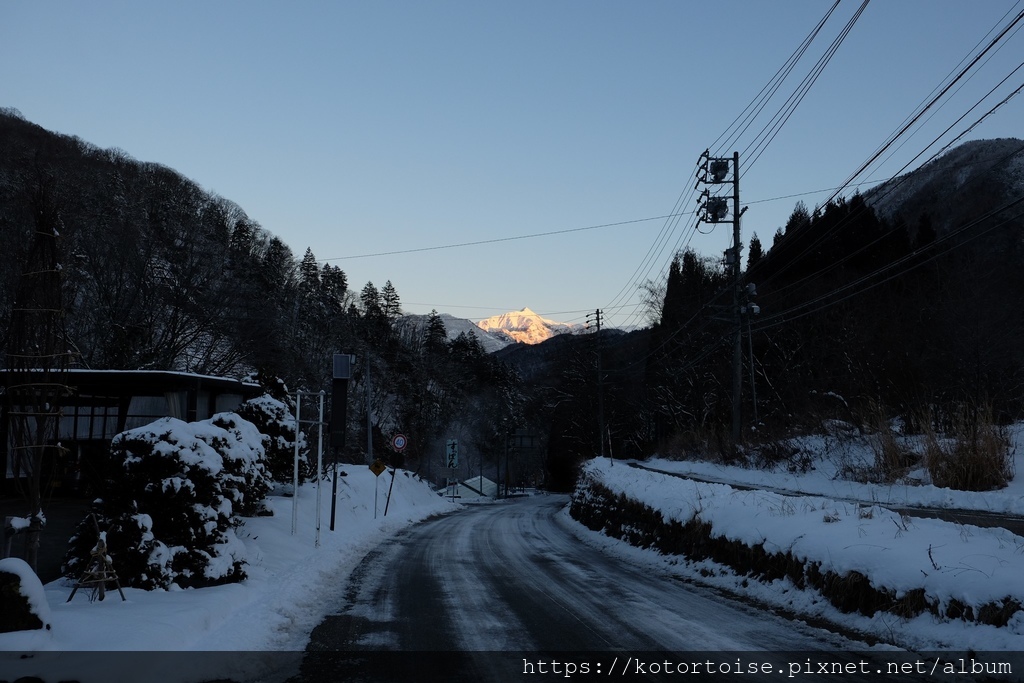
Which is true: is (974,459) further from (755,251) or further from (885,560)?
(755,251)

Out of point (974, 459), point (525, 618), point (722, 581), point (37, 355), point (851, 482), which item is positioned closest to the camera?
point (37, 355)

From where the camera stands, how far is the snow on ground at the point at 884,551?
729cm

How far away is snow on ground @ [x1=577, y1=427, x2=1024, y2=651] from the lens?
7285 mm

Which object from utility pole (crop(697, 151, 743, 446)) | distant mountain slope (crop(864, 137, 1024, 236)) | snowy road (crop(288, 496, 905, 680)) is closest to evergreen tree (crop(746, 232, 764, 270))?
distant mountain slope (crop(864, 137, 1024, 236))

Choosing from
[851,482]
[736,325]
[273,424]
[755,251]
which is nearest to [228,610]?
[273,424]

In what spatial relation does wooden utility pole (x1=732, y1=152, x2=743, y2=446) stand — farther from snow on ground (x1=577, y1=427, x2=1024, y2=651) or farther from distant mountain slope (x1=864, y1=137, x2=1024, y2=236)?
snow on ground (x1=577, y1=427, x2=1024, y2=651)

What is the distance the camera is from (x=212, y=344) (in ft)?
156

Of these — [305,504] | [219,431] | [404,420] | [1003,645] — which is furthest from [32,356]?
[404,420]

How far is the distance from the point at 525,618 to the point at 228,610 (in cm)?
379

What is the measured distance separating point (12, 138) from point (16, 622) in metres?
70.5

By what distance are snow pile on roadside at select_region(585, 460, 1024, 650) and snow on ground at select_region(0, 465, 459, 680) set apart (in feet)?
21.0

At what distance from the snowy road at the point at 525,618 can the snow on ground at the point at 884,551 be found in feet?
2.17

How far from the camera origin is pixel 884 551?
880 centimetres

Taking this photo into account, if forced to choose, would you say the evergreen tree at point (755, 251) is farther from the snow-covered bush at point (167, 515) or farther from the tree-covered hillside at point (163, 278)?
the snow-covered bush at point (167, 515)
